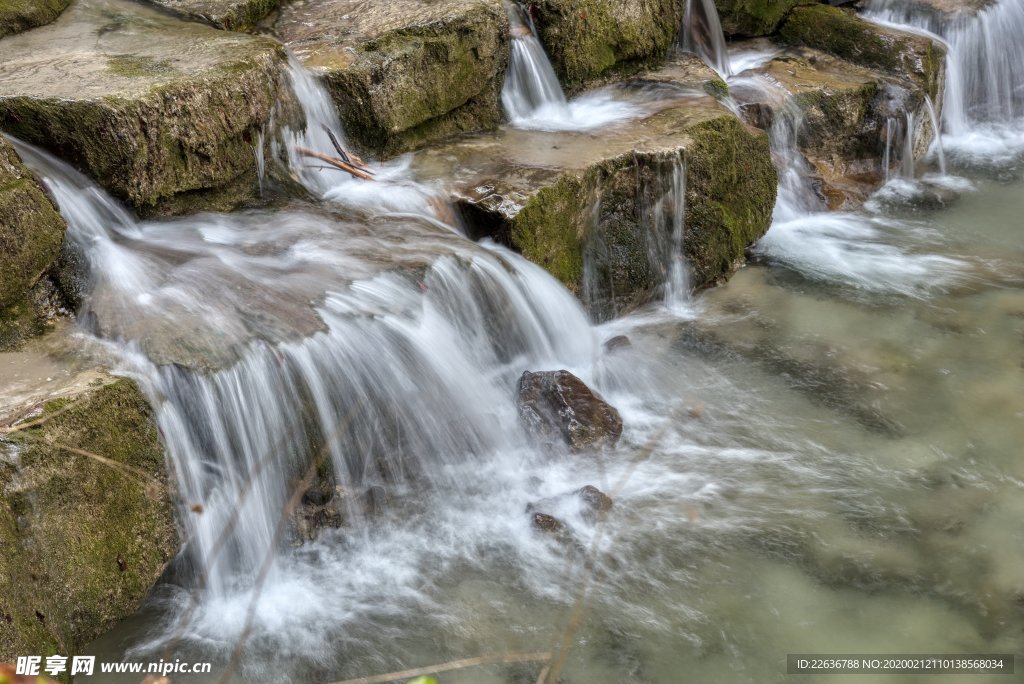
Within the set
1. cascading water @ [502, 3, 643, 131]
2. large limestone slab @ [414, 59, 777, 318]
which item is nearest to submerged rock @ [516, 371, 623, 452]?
large limestone slab @ [414, 59, 777, 318]

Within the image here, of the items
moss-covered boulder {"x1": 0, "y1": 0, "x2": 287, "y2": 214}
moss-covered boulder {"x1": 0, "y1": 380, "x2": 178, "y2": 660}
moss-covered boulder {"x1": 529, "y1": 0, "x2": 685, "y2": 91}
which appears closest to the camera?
moss-covered boulder {"x1": 0, "y1": 380, "x2": 178, "y2": 660}

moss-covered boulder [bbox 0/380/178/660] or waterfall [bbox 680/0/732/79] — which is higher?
waterfall [bbox 680/0/732/79]

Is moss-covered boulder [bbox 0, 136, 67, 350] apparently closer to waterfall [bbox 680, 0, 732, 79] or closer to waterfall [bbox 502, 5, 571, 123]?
waterfall [bbox 502, 5, 571, 123]

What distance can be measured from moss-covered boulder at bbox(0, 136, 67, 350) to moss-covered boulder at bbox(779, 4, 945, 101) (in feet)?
19.9

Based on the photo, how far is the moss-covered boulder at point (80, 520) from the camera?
9.91 ft

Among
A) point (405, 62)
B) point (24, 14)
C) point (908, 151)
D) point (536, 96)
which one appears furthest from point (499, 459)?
point (908, 151)

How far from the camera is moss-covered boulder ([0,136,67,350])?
12.0 ft

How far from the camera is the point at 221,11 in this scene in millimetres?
5566

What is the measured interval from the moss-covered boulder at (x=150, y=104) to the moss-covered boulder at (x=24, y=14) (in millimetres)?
63

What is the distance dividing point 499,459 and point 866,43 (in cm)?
523

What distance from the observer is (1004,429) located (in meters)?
4.51

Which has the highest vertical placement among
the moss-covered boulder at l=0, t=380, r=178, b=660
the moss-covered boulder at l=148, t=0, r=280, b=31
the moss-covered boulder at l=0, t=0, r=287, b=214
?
the moss-covered boulder at l=148, t=0, r=280, b=31

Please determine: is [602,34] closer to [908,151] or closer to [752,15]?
[752,15]

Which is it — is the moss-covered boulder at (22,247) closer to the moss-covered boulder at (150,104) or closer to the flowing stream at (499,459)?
the flowing stream at (499,459)
